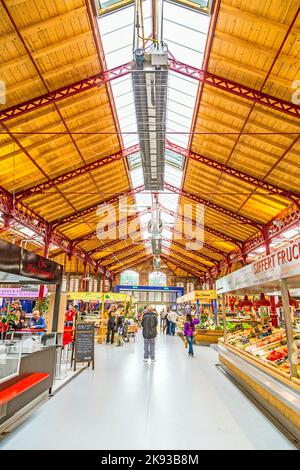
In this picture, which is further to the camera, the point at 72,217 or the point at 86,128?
the point at 72,217

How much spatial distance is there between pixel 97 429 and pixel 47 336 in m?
2.16

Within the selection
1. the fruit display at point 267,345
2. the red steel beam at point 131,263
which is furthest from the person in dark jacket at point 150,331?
the red steel beam at point 131,263

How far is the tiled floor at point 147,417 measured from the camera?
295 centimetres

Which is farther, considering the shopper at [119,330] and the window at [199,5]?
the shopper at [119,330]

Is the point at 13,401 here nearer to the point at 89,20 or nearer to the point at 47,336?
the point at 47,336

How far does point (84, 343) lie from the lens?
6.73 metres

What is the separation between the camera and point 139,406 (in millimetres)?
4094

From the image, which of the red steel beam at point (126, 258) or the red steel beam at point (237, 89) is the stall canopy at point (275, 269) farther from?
the red steel beam at point (126, 258)

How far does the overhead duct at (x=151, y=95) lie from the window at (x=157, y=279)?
25030 mm

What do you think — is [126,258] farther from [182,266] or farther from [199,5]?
[199,5]

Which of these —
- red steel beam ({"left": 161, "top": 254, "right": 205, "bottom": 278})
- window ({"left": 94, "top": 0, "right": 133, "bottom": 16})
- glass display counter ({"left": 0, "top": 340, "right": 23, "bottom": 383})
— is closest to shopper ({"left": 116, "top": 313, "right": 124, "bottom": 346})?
glass display counter ({"left": 0, "top": 340, "right": 23, "bottom": 383})

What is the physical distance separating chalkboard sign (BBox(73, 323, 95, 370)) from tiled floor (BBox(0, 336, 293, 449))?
71 cm

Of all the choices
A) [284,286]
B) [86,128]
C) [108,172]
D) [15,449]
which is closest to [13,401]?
[15,449]
